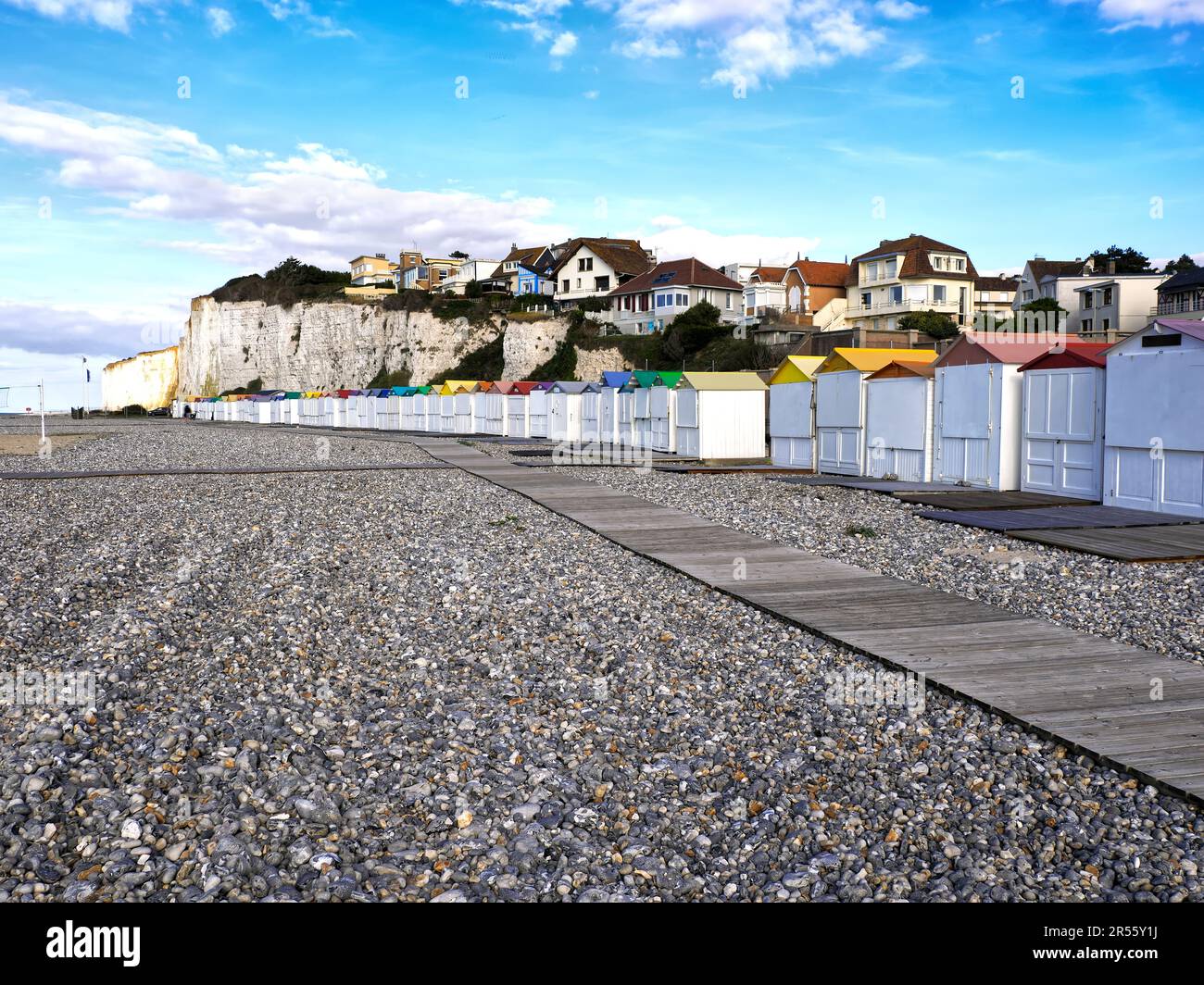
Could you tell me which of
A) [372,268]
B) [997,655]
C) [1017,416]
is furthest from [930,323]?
[372,268]

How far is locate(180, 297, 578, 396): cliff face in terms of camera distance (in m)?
84.1

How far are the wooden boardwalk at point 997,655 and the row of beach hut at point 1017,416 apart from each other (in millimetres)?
6675

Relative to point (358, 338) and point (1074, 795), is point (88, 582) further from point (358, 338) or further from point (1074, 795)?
point (358, 338)

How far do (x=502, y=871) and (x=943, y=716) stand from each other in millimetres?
3108

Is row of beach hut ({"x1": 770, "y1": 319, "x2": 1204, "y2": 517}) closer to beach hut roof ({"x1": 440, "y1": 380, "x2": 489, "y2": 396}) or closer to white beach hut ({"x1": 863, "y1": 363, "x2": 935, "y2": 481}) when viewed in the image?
white beach hut ({"x1": 863, "y1": 363, "x2": 935, "y2": 481})

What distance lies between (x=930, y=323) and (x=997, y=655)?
61.8m

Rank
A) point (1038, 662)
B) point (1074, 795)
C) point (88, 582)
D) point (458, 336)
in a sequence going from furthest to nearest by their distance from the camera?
point (458, 336) → point (88, 582) → point (1038, 662) → point (1074, 795)

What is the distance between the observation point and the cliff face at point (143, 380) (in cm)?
13800

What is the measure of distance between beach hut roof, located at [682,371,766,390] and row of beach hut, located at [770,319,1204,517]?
206 cm

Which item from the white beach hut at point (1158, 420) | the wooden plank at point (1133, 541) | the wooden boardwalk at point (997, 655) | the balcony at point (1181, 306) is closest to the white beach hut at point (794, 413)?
the white beach hut at point (1158, 420)

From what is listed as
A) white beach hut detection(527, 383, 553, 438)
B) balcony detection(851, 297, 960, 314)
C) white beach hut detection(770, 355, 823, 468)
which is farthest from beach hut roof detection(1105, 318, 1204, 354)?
balcony detection(851, 297, 960, 314)

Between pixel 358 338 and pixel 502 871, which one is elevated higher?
pixel 358 338
